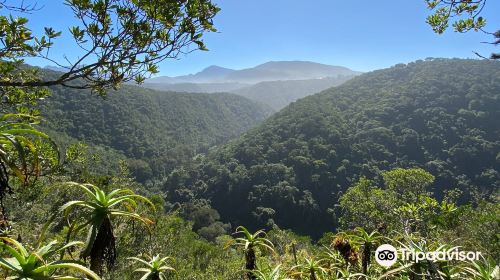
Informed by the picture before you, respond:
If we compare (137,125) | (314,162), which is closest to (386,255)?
(314,162)

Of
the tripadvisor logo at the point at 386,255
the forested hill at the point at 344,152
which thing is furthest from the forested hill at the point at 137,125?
the tripadvisor logo at the point at 386,255

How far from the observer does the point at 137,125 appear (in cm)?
13625

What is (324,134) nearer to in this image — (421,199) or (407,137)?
(407,137)

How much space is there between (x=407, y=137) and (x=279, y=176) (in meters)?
37.5

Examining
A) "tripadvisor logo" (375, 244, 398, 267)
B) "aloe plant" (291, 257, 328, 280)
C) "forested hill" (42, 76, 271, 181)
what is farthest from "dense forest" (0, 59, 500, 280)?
"tripadvisor logo" (375, 244, 398, 267)

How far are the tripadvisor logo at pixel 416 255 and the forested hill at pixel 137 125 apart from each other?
3945 inches

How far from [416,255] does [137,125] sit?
139 meters

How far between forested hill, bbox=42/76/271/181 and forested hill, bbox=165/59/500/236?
2123 cm

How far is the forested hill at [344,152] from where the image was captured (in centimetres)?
8200

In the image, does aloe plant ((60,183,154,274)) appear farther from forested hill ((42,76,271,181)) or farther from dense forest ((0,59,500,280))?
forested hill ((42,76,271,181))

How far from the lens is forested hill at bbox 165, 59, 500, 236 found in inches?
3228

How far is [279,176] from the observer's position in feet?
299

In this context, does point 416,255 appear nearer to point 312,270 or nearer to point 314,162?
point 312,270

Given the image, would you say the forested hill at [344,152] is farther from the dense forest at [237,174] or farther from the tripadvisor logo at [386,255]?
the tripadvisor logo at [386,255]
